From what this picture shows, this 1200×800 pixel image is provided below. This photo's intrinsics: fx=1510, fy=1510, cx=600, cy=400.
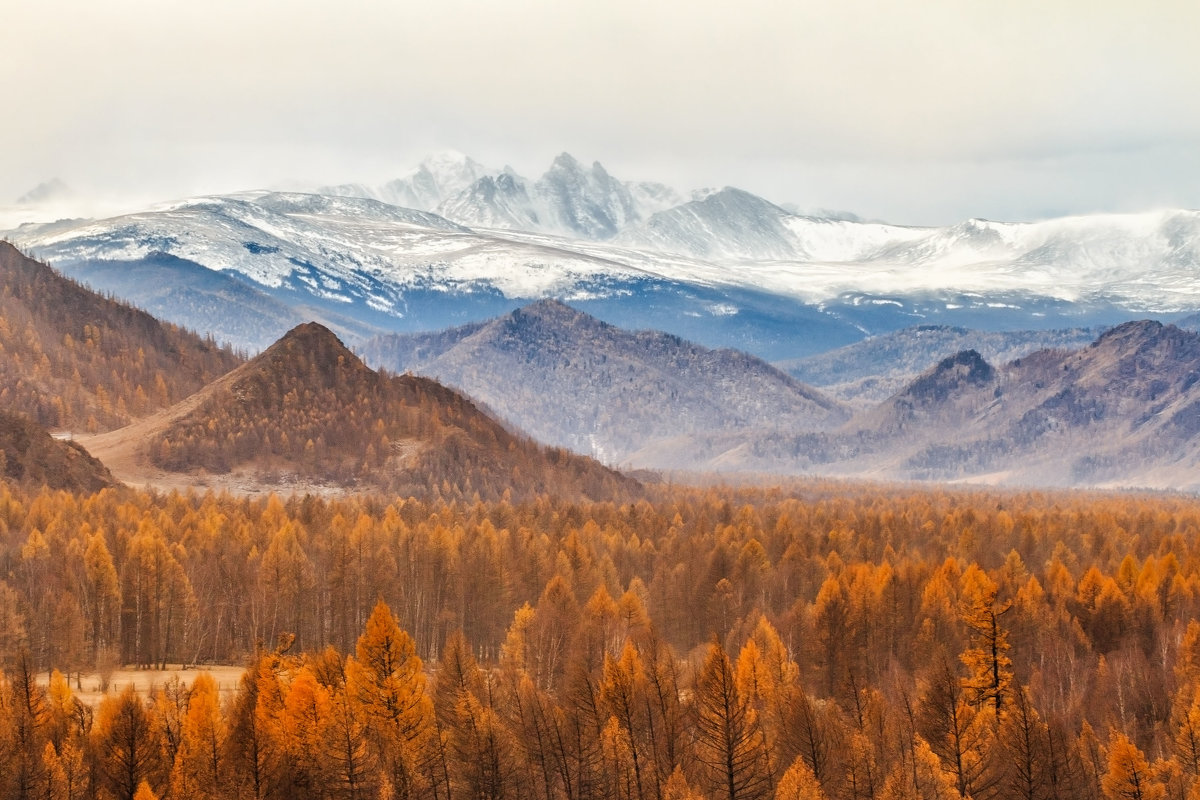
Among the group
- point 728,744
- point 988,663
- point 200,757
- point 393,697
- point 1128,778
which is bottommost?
point 1128,778

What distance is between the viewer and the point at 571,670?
11944cm

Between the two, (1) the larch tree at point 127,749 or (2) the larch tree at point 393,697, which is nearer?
(1) the larch tree at point 127,749

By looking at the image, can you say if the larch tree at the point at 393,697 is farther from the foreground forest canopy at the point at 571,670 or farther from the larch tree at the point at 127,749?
the larch tree at the point at 127,749

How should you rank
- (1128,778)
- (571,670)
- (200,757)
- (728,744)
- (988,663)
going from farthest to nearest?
1. (571,670)
2. (988,663)
3. (728,744)
4. (1128,778)
5. (200,757)

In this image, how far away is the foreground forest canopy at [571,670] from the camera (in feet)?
320

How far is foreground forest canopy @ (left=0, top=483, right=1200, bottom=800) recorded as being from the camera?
97500 millimetres

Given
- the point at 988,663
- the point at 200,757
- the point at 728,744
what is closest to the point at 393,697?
the point at 200,757

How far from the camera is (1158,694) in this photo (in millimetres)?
130875

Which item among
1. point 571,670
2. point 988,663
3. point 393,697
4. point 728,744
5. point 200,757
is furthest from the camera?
point 571,670

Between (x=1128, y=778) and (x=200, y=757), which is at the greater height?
(x=200, y=757)

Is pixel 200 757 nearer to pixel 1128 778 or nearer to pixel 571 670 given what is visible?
pixel 571 670

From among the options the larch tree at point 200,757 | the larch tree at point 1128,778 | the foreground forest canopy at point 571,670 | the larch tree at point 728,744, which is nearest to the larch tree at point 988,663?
the foreground forest canopy at point 571,670

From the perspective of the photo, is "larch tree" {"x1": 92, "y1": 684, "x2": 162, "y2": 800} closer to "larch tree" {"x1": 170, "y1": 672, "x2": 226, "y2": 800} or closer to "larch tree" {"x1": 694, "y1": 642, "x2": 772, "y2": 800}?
"larch tree" {"x1": 170, "y1": 672, "x2": 226, "y2": 800}

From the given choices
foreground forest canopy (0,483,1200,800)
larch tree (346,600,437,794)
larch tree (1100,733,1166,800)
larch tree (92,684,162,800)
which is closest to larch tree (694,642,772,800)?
foreground forest canopy (0,483,1200,800)
